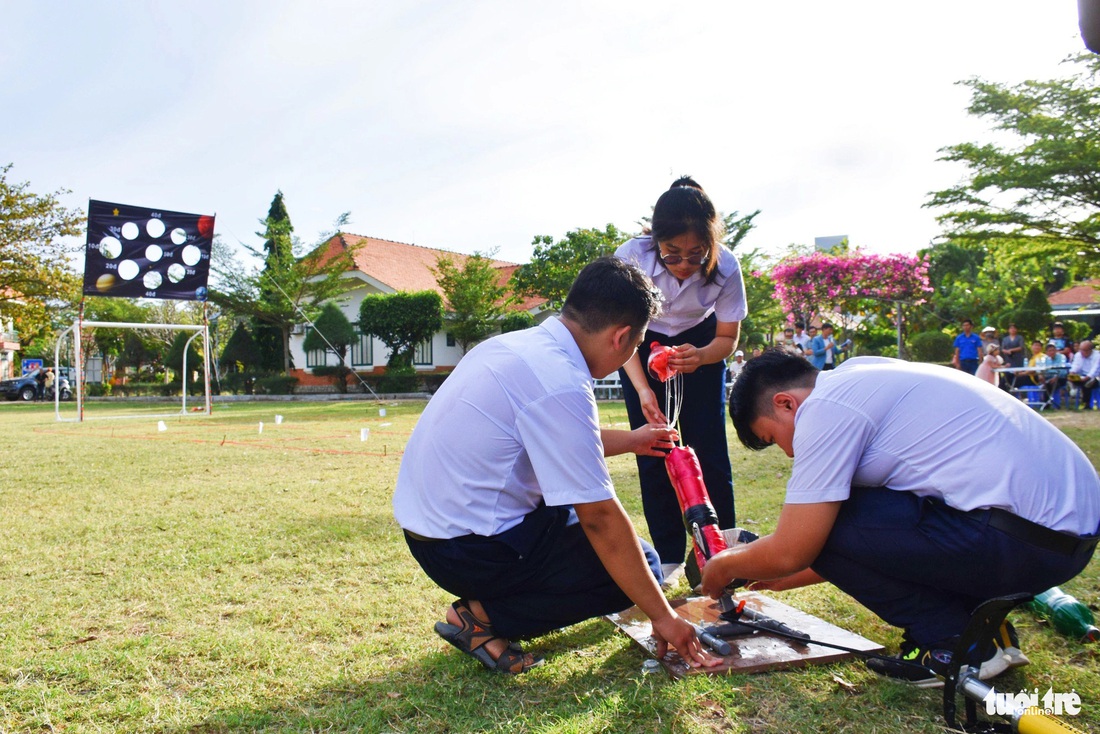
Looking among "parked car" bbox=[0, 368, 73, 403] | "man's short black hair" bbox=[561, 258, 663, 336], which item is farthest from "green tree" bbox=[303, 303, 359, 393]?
"man's short black hair" bbox=[561, 258, 663, 336]

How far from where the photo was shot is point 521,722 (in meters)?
2.00

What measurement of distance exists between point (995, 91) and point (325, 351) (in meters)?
22.6

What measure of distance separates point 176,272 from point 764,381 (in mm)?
15095

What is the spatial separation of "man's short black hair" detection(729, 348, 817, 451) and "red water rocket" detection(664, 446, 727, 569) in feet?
1.20

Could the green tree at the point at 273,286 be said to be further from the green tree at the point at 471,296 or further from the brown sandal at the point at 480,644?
the brown sandal at the point at 480,644

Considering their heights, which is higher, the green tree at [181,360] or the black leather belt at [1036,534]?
the green tree at [181,360]

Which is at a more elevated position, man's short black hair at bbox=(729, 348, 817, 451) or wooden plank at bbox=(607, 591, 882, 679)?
man's short black hair at bbox=(729, 348, 817, 451)

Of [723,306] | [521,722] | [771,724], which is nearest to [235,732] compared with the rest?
[521,722]

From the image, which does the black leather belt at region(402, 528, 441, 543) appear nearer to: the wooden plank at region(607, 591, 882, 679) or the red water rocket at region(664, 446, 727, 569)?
the wooden plank at region(607, 591, 882, 679)

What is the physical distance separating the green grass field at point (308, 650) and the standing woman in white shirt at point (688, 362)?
1.97ft

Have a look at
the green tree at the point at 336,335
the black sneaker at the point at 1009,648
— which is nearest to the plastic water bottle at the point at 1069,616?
the black sneaker at the point at 1009,648

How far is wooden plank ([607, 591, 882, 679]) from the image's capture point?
2.34m

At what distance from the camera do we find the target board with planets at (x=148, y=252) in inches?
561

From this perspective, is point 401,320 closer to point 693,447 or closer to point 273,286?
point 273,286
